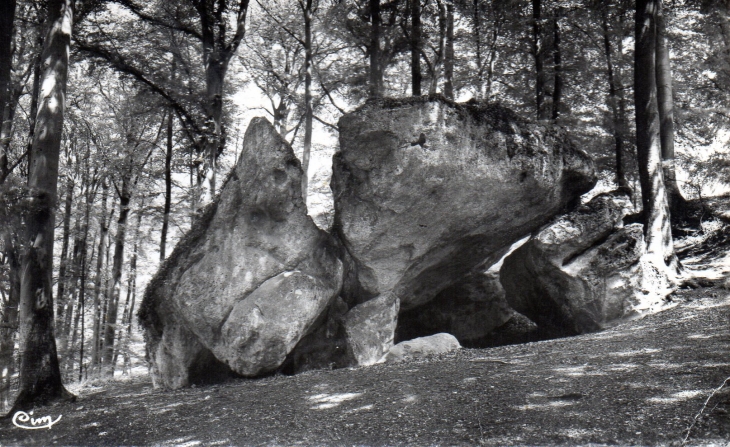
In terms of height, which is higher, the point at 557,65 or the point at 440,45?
the point at 440,45

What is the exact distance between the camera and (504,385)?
5898 mm

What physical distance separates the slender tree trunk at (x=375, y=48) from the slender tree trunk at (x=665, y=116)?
6.59 m

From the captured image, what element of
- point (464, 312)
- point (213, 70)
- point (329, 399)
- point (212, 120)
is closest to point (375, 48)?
point (213, 70)

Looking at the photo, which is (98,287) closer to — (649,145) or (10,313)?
(10,313)

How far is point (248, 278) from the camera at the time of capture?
909 centimetres

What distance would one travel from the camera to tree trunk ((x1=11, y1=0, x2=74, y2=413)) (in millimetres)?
7945

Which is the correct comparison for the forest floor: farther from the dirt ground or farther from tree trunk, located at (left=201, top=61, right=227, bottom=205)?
tree trunk, located at (left=201, top=61, right=227, bottom=205)

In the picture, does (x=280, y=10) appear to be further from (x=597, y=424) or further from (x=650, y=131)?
(x=597, y=424)

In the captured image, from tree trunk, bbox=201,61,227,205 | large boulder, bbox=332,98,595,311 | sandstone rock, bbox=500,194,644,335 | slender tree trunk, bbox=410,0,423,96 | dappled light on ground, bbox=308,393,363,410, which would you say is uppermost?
slender tree trunk, bbox=410,0,423,96

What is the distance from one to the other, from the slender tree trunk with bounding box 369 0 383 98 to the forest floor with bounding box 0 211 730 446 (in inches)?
306

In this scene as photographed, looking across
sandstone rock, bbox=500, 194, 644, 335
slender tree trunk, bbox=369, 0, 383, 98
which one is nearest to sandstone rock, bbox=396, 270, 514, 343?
sandstone rock, bbox=500, 194, 644, 335

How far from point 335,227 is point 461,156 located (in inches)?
104

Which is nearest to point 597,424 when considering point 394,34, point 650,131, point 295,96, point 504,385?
point 504,385

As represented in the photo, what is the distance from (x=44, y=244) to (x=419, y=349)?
620cm
